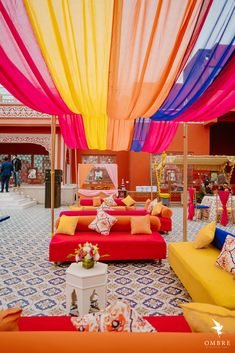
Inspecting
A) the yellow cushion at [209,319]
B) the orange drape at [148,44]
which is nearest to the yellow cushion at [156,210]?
the orange drape at [148,44]

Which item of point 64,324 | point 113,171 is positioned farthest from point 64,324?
point 113,171

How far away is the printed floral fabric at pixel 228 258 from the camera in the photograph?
10.1 ft

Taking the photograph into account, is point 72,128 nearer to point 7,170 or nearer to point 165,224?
point 165,224

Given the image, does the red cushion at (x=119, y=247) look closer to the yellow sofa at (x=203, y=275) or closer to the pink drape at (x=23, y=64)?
the yellow sofa at (x=203, y=275)

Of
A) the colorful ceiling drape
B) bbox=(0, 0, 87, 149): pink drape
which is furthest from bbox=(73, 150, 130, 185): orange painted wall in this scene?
the colorful ceiling drape

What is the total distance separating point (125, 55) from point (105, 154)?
12.0 m

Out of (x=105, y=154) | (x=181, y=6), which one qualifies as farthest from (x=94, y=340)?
(x=105, y=154)

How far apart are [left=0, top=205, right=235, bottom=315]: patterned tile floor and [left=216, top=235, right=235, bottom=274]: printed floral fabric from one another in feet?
2.23

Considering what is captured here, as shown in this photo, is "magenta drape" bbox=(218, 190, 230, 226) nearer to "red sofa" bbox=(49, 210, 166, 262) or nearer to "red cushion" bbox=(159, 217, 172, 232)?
"red cushion" bbox=(159, 217, 172, 232)

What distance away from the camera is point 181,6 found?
71.7 inches

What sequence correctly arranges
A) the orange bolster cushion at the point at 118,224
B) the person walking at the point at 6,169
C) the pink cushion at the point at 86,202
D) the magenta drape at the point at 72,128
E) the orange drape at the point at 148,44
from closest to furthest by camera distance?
the orange drape at the point at 148,44
the orange bolster cushion at the point at 118,224
the magenta drape at the point at 72,128
the pink cushion at the point at 86,202
the person walking at the point at 6,169

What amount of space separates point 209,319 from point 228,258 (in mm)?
1839

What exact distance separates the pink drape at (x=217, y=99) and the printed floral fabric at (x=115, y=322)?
7.30 feet

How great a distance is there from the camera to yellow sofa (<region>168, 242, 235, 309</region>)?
2580 mm
